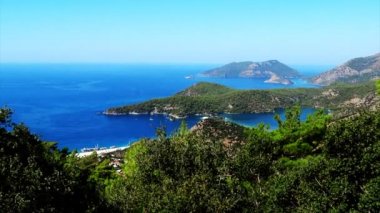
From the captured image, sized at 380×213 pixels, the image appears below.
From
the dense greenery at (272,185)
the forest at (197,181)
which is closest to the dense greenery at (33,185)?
the forest at (197,181)

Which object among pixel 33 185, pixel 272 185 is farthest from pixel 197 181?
pixel 33 185

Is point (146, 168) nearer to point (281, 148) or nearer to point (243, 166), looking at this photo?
point (243, 166)

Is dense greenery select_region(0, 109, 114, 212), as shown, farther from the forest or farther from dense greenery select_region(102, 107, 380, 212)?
dense greenery select_region(102, 107, 380, 212)

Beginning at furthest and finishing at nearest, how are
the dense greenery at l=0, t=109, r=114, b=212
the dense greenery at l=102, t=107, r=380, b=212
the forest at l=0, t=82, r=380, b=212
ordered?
the dense greenery at l=102, t=107, r=380, b=212
the forest at l=0, t=82, r=380, b=212
the dense greenery at l=0, t=109, r=114, b=212

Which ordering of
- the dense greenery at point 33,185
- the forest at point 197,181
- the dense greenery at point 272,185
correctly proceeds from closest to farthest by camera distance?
the dense greenery at point 33,185, the forest at point 197,181, the dense greenery at point 272,185

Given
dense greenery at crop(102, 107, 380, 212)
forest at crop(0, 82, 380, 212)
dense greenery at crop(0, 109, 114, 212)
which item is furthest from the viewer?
dense greenery at crop(102, 107, 380, 212)

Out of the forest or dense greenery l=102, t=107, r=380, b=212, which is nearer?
Result: the forest

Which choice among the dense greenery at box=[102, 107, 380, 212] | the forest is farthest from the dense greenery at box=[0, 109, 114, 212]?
the dense greenery at box=[102, 107, 380, 212]

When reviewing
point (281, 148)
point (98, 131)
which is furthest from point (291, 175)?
point (98, 131)

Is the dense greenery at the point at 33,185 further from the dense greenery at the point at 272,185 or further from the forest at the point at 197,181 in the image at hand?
the dense greenery at the point at 272,185

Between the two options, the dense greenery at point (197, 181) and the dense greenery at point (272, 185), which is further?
the dense greenery at point (272, 185)

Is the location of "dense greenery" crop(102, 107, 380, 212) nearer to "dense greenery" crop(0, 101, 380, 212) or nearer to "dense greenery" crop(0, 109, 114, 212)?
"dense greenery" crop(0, 101, 380, 212)
